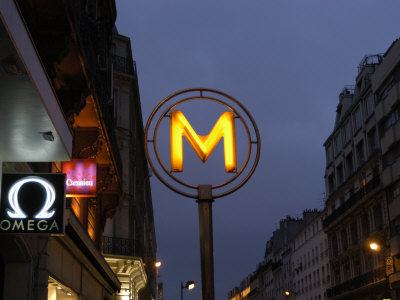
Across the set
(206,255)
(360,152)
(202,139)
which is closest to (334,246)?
(360,152)

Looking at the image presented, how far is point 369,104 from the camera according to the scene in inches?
2055

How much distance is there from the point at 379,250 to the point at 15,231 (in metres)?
44.2

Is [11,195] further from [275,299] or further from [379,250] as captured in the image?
[275,299]

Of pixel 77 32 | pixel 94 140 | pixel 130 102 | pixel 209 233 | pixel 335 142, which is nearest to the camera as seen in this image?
pixel 209 233

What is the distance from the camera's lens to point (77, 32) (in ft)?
38.1

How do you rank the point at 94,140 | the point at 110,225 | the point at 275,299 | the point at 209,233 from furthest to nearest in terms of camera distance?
the point at 275,299 < the point at 110,225 < the point at 94,140 < the point at 209,233

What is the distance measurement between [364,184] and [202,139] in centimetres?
4987

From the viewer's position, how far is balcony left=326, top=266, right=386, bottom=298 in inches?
1939

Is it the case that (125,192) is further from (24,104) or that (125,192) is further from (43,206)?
(24,104)

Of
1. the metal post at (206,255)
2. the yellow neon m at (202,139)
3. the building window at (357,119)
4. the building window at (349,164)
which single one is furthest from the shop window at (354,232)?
the metal post at (206,255)

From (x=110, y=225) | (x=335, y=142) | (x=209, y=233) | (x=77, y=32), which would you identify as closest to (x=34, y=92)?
(x=209, y=233)

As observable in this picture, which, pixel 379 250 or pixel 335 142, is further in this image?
pixel 335 142

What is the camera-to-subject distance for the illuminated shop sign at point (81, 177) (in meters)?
15.5

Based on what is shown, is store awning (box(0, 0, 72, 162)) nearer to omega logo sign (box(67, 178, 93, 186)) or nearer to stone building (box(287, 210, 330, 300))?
omega logo sign (box(67, 178, 93, 186))
